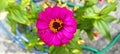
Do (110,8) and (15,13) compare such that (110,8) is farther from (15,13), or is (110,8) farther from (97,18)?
(15,13)

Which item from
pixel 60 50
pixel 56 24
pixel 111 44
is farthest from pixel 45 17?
pixel 111 44

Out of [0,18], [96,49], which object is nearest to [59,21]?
[96,49]

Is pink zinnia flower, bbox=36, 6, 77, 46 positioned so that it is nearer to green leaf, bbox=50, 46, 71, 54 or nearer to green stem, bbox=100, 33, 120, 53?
green leaf, bbox=50, 46, 71, 54

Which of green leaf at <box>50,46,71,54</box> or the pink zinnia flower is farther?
green leaf at <box>50,46,71,54</box>

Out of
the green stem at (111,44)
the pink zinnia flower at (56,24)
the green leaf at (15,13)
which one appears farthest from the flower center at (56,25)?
the green stem at (111,44)

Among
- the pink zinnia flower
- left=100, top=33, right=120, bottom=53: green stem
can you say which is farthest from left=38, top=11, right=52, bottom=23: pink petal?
left=100, top=33, right=120, bottom=53: green stem

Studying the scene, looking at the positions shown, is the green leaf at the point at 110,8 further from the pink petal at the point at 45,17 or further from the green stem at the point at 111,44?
the green stem at the point at 111,44

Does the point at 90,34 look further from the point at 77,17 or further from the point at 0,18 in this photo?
the point at 0,18

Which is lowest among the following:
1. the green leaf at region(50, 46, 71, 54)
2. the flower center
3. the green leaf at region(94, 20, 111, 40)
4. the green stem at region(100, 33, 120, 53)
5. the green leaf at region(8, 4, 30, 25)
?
the flower center
